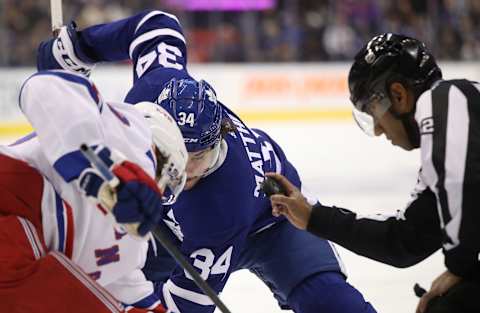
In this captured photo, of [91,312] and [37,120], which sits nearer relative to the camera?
[37,120]

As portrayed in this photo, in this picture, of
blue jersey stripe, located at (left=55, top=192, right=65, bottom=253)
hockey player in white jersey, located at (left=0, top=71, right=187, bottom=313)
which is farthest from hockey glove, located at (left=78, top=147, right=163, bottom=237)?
blue jersey stripe, located at (left=55, top=192, right=65, bottom=253)

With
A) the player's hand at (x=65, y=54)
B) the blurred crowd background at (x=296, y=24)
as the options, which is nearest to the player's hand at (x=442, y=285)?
the player's hand at (x=65, y=54)

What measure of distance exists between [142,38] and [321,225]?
1.17m

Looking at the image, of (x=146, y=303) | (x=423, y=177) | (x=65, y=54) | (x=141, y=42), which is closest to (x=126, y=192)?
(x=146, y=303)

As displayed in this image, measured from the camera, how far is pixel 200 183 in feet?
8.64

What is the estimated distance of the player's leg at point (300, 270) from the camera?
8.89 ft

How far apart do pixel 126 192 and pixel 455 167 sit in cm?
72

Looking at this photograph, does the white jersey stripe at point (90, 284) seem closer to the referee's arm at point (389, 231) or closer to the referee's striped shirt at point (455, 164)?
the referee's arm at point (389, 231)

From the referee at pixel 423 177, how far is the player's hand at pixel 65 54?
1.16 metres

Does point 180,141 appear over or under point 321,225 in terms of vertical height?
Answer: over

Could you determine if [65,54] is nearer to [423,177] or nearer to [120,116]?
[120,116]

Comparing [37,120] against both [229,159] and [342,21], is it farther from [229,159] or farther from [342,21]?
[342,21]

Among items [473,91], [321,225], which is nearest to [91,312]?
[321,225]

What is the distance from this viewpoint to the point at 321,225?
221cm
